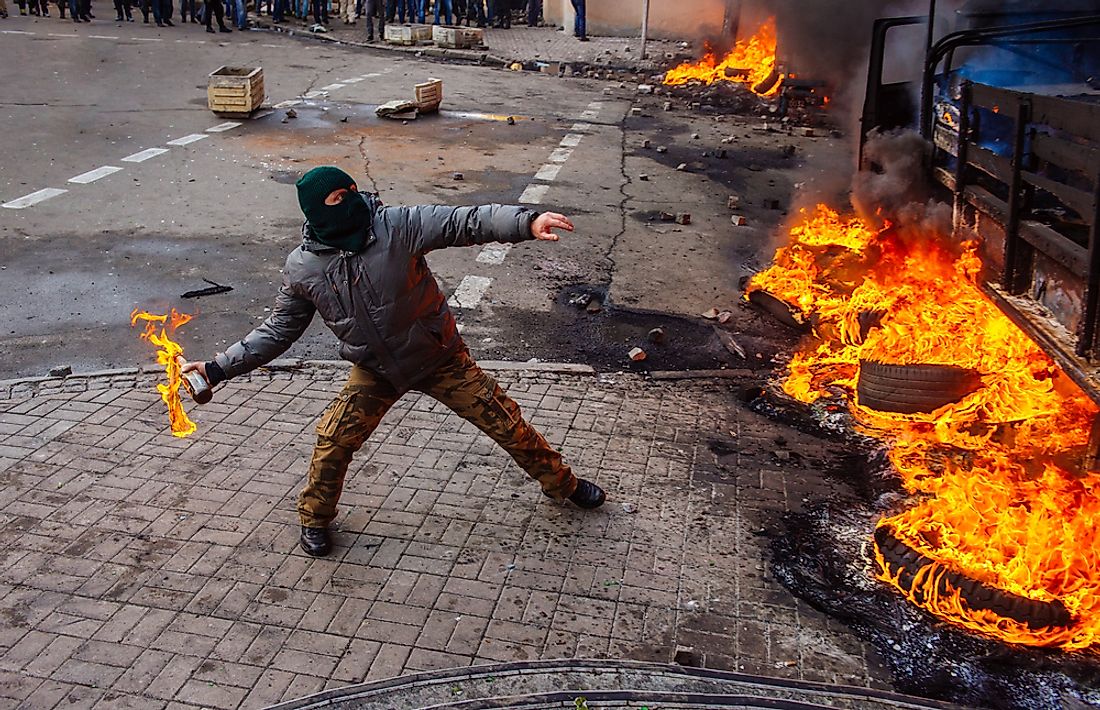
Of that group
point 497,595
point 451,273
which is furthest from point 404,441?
point 451,273

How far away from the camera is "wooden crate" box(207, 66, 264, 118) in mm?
13938

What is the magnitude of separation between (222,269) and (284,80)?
36.3 feet

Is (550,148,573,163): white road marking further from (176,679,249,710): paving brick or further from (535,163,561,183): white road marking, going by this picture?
(176,679,249,710): paving brick

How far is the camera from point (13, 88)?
15.6m

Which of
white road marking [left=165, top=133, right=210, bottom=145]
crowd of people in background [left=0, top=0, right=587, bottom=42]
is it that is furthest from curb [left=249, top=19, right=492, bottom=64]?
white road marking [left=165, top=133, right=210, bottom=145]

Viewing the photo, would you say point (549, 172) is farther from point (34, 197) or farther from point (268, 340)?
point (268, 340)

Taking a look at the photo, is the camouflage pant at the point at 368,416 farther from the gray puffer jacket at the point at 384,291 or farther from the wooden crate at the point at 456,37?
the wooden crate at the point at 456,37

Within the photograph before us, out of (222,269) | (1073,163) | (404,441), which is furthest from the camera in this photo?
(222,269)

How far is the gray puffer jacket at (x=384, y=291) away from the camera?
3842 millimetres

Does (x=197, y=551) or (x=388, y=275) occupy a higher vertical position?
(x=388, y=275)

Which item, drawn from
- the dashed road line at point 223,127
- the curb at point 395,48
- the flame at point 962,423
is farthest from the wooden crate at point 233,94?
the flame at point 962,423

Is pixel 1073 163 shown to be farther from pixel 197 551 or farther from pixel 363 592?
pixel 197 551

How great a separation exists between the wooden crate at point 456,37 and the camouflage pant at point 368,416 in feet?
66.6

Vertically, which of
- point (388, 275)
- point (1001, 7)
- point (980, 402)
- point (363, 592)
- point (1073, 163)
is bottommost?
point (363, 592)
